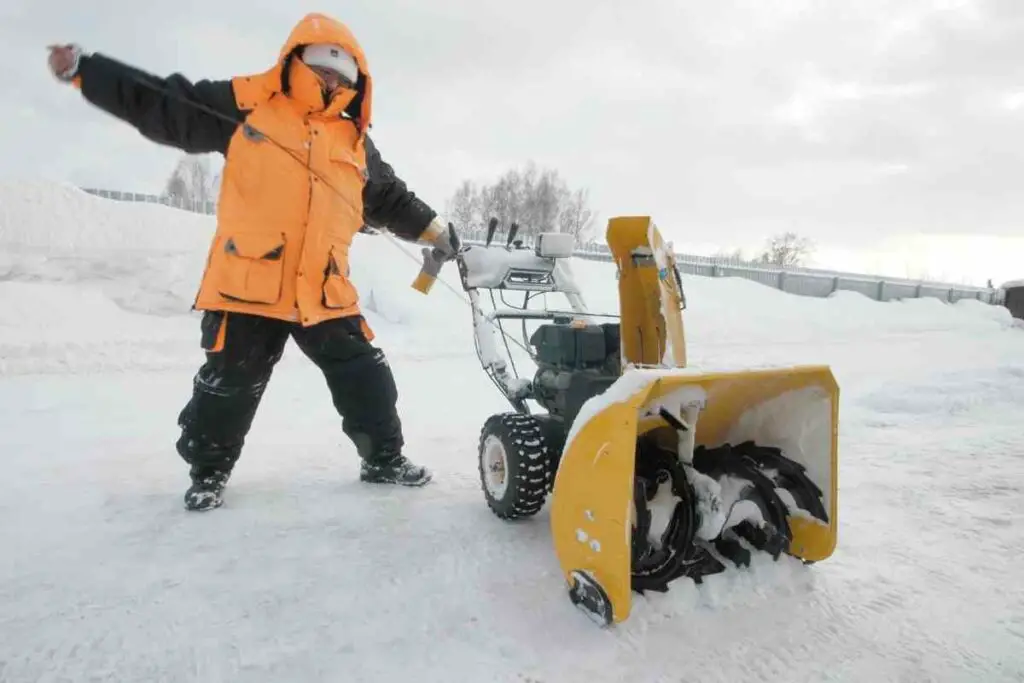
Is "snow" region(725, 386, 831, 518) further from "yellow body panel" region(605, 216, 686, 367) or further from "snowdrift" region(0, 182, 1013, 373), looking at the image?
"snowdrift" region(0, 182, 1013, 373)

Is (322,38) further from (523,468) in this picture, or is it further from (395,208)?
(523,468)

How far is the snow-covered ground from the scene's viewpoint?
5.67 feet

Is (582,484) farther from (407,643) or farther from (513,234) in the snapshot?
(513,234)

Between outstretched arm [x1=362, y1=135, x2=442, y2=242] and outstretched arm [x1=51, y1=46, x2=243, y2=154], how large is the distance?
0.77m

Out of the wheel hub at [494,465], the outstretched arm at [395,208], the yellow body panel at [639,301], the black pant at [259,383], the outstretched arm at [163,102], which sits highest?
the outstretched arm at [163,102]

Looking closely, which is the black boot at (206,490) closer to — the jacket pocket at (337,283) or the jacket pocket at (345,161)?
the jacket pocket at (337,283)

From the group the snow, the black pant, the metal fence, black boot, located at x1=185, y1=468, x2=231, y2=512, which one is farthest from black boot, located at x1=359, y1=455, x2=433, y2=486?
the metal fence

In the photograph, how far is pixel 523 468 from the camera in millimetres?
2566

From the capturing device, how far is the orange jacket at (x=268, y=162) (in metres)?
2.64

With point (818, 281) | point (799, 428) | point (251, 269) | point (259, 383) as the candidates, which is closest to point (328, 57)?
point (251, 269)

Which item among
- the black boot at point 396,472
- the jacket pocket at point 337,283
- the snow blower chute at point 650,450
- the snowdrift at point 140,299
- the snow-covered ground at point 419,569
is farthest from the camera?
the snowdrift at point 140,299

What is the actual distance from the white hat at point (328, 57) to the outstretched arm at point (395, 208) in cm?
56

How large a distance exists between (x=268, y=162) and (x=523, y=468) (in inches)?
65.5

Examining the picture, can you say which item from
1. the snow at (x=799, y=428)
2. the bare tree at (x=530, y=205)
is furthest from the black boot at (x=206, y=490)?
the bare tree at (x=530, y=205)
